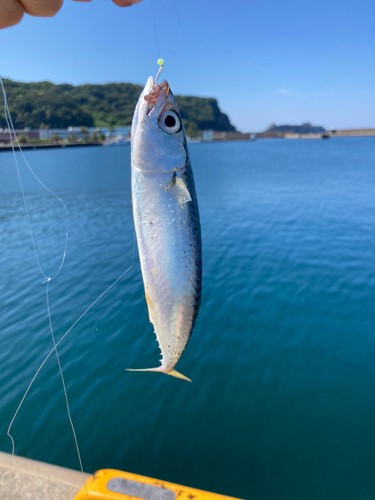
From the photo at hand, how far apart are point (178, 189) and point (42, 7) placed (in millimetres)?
1415

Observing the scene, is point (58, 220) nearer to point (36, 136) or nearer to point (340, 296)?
point (340, 296)

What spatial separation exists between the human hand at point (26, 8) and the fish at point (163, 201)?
0.69 meters

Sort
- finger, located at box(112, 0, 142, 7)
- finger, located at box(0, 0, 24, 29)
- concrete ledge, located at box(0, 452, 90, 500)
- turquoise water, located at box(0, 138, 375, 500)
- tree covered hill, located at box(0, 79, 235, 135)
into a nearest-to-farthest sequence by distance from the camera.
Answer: finger, located at box(0, 0, 24, 29), finger, located at box(112, 0, 142, 7), concrete ledge, located at box(0, 452, 90, 500), turquoise water, located at box(0, 138, 375, 500), tree covered hill, located at box(0, 79, 235, 135)

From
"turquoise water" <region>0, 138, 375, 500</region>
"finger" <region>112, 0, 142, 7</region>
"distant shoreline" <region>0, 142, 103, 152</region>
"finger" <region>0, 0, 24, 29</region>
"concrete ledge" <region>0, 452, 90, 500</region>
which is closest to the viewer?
"finger" <region>0, 0, 24, 29</region>

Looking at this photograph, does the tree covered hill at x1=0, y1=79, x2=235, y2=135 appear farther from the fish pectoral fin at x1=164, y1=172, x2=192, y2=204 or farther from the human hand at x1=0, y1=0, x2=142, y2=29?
the fish pectoral fin at x1=164, y1=172, x2=192, y2=204

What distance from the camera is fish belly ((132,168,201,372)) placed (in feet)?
6.47

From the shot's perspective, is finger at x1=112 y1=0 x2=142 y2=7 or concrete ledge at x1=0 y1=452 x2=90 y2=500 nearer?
finger at x1=112 y1=0 x2=142 y2=7

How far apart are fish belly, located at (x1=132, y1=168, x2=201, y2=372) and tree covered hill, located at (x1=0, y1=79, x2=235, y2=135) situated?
393 feet

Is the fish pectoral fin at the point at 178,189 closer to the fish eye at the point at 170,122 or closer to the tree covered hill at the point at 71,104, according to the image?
the fish eye at the point at 170,122

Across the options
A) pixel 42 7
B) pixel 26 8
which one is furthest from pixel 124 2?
pixel 26 8

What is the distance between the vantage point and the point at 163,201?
1968 millimetres

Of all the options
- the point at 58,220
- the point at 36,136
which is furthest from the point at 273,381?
the point at 36,136

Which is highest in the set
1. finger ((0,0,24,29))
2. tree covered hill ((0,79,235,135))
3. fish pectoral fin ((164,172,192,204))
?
tree covered hill ((0,79,235,135))

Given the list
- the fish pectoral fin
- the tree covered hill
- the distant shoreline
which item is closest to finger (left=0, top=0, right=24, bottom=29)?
the fish pectoral fin
